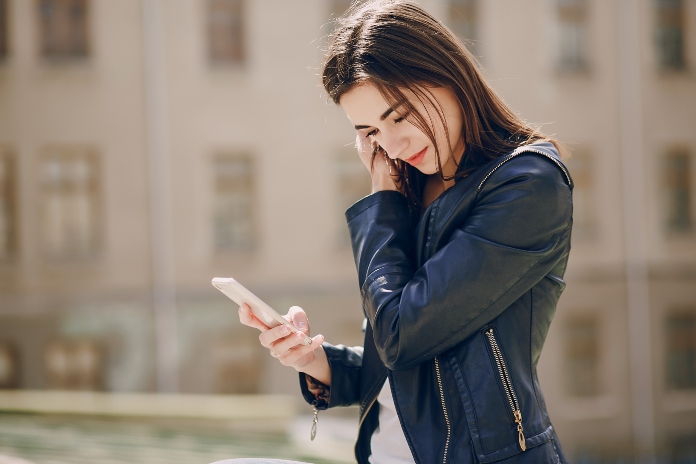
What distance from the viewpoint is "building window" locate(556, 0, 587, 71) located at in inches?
632

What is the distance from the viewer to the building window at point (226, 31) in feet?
47.3

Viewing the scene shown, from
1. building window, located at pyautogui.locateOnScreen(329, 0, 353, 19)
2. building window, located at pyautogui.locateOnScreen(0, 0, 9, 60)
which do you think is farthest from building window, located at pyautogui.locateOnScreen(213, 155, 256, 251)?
building window, located at pyautogui.locateOnScreen(0, 0, 9, 60)

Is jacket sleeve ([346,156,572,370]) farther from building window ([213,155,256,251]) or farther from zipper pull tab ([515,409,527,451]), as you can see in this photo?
building window ([213,155,256,251])

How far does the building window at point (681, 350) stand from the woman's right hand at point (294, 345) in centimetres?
1615

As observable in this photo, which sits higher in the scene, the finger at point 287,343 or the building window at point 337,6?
the building window at point 337,6

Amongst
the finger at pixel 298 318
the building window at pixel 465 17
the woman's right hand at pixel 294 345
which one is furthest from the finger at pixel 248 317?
the building window at pixel 465 17

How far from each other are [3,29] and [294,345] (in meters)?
13.8

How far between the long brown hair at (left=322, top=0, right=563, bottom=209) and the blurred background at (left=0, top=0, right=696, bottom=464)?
36.6 feet

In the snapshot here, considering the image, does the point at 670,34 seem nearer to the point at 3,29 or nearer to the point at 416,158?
the point at 3,29

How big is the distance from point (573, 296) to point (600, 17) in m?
5.54

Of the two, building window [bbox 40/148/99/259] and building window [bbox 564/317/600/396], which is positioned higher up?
building window [bbox 40/148/99/259]

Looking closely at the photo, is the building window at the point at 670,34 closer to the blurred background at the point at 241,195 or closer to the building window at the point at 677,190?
the blurred background at the point at 241,195

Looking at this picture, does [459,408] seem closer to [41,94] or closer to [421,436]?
[421,436]

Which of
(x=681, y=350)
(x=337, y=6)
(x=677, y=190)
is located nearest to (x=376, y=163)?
(x=337, y=6)
